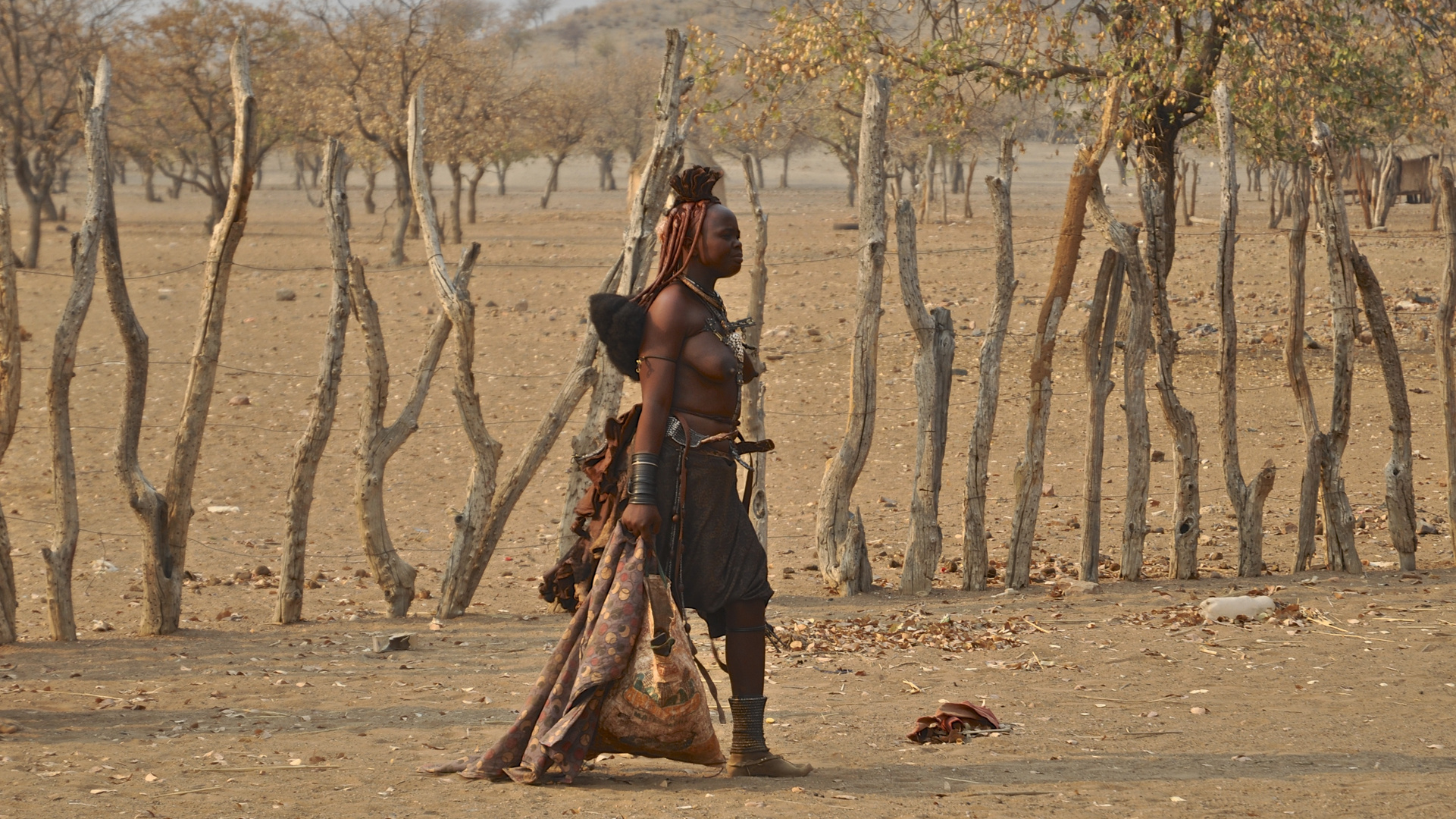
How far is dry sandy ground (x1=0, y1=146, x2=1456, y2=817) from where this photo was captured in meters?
3.62

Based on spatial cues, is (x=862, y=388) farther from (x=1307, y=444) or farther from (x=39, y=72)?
(x=39, y=72)

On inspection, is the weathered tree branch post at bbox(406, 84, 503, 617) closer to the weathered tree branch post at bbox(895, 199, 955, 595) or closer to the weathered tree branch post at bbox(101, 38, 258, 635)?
the weathered tree branch post at bbox(101, 38, 258, 635)

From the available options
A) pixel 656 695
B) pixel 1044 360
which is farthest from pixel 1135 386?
pixel 656 695

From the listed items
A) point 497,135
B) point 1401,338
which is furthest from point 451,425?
point 497,135

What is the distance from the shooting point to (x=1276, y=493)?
8.52 metres

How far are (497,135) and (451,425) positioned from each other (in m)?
14.4

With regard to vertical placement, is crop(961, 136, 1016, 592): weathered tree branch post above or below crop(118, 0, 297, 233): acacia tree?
below

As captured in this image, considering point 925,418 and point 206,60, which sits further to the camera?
point 206,60

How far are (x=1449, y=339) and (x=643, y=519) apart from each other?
4865 millimetres

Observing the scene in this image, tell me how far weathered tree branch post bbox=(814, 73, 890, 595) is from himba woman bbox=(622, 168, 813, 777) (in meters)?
2.86

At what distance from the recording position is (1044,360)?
6504 mm

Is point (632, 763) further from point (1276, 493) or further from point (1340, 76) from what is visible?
point (1340, 76)

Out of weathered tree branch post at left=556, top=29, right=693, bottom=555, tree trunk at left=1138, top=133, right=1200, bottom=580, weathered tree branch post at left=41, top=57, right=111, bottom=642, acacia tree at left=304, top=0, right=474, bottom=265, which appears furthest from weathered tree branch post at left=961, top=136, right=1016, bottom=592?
acacia tree at left=304, top=0, right=474, bottom=265

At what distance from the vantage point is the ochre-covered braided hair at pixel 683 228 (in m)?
3.69
